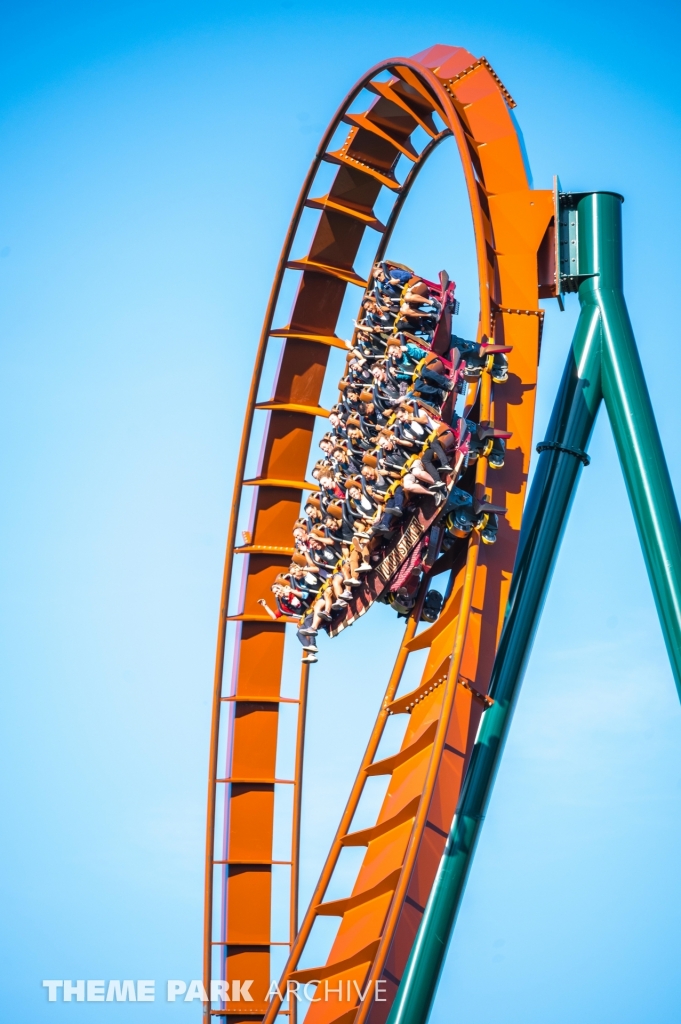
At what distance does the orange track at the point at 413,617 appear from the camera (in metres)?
9.79

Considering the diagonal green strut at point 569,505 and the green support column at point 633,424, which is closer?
the diagonal green strut at point 569,505

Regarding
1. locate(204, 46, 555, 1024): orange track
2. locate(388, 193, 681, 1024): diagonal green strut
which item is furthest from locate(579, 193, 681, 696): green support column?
locate(204, 46, 555, 1024): orange track

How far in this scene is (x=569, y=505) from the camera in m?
10.9

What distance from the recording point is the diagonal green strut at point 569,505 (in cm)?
991

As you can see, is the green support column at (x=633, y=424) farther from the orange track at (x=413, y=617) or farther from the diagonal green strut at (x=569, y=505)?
the orange track at (x=413, y=617)

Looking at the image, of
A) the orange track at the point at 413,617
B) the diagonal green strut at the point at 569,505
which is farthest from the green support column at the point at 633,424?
the orange track at the point at 413,617

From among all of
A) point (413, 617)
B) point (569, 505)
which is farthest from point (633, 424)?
point (413, 617)

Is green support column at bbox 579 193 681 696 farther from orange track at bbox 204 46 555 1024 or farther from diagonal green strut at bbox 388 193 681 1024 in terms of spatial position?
orange track at bbox 204 46 555 1024

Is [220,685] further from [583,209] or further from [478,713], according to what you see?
[583,209]

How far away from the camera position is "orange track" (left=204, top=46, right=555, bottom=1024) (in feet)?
32.1

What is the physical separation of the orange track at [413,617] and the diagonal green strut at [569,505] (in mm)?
314

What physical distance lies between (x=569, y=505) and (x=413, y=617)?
1.47 metres

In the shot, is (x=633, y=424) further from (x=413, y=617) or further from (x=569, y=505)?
(x=413, y=617)

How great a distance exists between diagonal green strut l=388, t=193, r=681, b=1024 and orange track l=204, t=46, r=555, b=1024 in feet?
1.03
